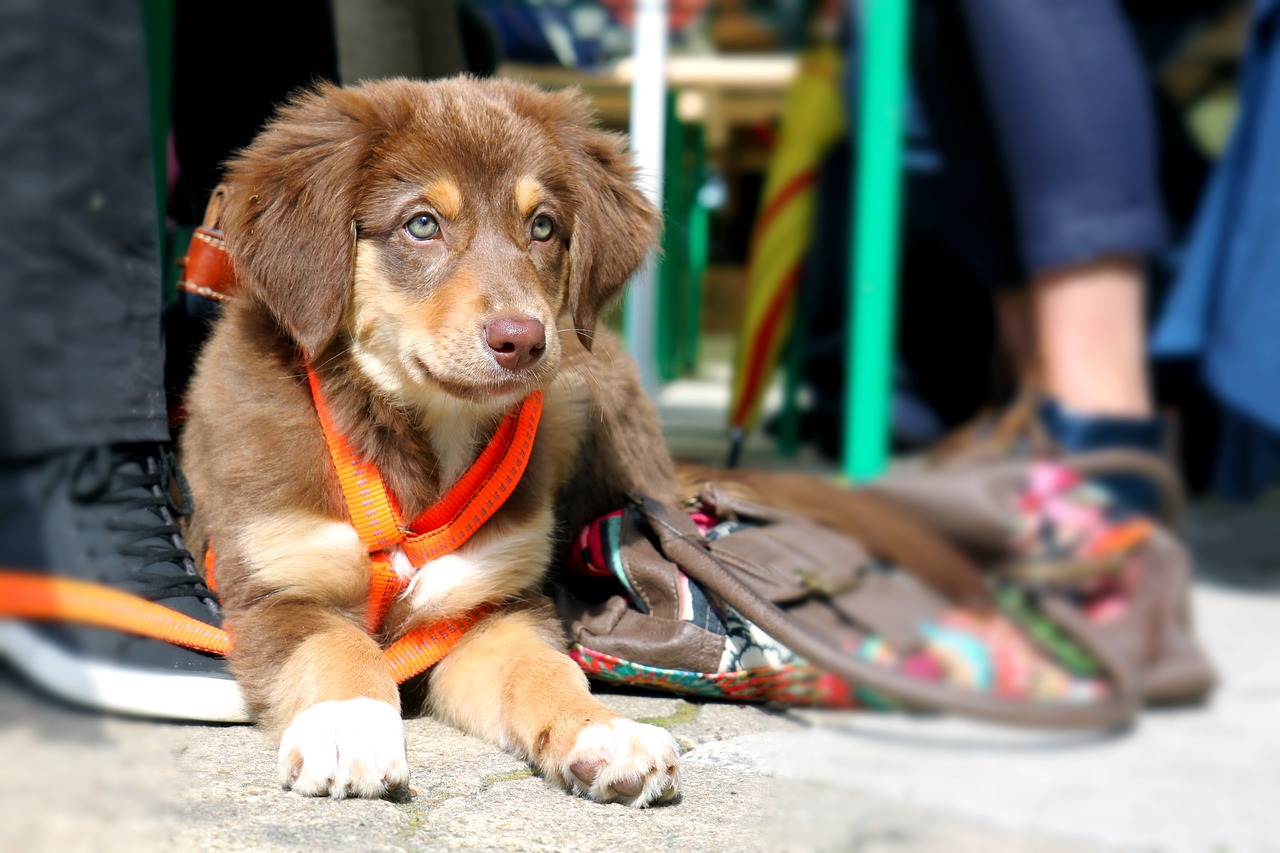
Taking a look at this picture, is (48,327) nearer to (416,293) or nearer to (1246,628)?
(416,293)

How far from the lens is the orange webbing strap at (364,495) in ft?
6.75

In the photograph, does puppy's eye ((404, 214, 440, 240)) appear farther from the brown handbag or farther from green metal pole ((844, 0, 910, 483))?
green metal pole ((844, 0, 910, 483))

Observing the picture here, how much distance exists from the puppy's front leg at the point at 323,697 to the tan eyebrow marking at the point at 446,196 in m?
0.80

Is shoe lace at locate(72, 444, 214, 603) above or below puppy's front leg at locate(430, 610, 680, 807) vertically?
above

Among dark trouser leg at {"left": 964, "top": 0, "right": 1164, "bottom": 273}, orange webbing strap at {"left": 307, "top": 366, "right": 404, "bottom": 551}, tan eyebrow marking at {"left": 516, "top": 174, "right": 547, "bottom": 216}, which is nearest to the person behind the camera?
dark trouser leg at {"left": 964, "top": 0, "right": 1164, "bottom": 273}

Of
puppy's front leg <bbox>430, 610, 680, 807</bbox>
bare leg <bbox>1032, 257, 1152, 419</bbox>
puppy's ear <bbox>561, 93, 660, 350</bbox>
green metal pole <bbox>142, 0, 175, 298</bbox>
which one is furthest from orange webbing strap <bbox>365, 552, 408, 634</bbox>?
bare leg <bbox>1032, 257, 1152, 419</bbox>

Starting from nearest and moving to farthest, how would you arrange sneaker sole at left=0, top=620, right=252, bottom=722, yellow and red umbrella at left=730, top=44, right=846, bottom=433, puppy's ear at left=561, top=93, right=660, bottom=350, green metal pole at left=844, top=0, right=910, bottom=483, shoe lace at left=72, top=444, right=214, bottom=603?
1. green metal pole at left=844, top=0, right=910, bottom=483
2. yellow and red umbrella at left=730, top=44, right=846, bottom=433
3. sneaker sole at left=0, top=620, right=252, bottom=722
4. shoe lace at left=72, top=444, right=214, bottom=603
5. puppy's ear at left=561, top=93, right=660, bottom=350

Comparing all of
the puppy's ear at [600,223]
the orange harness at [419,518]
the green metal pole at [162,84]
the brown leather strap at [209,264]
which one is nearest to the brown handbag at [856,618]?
the orange harness at [419,518]

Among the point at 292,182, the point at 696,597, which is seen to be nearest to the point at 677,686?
the point at 696,597

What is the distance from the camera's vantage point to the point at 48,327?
1.64m

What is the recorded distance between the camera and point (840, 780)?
4.73 ft

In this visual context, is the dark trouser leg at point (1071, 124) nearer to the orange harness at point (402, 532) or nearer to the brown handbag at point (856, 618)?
the brown handbag at point (856, 618)

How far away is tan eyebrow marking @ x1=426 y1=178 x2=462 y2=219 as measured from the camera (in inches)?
84.3

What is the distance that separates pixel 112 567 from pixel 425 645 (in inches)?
23.6
